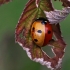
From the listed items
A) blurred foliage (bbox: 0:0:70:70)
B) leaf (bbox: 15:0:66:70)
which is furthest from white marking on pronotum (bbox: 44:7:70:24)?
blurred foliage (bbox: 0:0:70:70)

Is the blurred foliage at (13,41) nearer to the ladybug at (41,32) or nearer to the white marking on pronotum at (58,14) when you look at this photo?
the ladybug at (41,32)

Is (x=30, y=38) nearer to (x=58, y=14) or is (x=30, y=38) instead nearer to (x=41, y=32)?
(x=41, y=32)

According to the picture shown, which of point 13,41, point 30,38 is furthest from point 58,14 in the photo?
point 13,41

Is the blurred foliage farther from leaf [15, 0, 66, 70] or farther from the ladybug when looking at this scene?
leaf [15, 0, 66, 70]

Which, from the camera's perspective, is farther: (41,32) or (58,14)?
(41,32)

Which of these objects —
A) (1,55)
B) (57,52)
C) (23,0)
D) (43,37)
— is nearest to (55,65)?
(57,52)

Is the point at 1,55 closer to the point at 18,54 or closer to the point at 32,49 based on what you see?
the point at 18,54
